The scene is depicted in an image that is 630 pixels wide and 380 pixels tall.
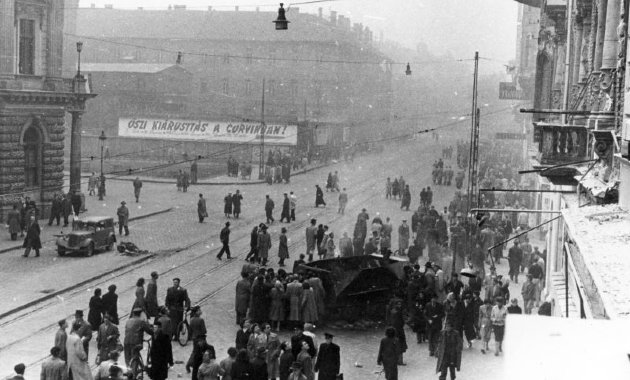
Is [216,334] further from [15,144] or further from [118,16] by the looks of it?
[118,16]

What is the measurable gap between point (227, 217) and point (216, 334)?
1800 cm

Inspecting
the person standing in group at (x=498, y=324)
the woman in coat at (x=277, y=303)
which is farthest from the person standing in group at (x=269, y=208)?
the person standing in group at (x=498, y=324)

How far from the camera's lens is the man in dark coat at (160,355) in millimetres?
13969

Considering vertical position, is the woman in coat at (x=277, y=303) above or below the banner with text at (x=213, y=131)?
below

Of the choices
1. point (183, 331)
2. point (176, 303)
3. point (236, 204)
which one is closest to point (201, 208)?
point (236, 204)

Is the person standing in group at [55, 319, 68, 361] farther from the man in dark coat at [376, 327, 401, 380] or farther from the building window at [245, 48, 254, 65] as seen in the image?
the building window at [245, 48, 254, 65]

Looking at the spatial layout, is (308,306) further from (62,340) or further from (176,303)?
(62,340)

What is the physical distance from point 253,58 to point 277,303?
71.4m

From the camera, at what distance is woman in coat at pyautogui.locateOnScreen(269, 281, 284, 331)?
57.6 ft

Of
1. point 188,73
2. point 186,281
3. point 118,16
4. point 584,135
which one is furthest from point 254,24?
point 584,135

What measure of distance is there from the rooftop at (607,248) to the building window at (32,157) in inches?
1084

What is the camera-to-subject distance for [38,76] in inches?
1318

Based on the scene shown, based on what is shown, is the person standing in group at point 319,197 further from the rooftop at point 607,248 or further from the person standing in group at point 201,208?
the rooftop at point 607,248

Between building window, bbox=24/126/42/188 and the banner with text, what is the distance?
2625 centimetres
